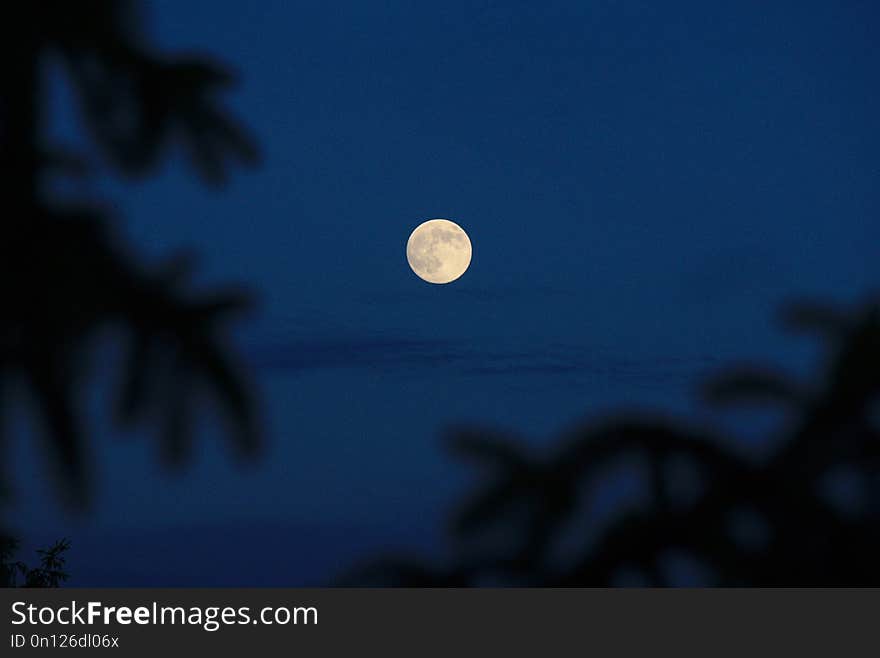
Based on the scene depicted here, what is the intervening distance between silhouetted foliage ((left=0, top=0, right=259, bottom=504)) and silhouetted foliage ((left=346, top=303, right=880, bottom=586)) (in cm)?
97

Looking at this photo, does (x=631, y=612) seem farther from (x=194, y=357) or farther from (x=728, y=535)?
(x=194, y=357)

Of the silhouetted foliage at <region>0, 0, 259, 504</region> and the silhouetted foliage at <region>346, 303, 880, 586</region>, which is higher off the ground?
the silhouetted foliage at <region>0, 0, 259, 504</region>

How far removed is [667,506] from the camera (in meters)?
2.96

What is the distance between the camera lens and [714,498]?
2959mm

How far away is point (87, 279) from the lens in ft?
9.34

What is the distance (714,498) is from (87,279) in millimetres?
2264

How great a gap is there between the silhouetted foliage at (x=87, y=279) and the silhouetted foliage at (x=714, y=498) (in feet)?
3.17

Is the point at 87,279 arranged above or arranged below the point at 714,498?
above

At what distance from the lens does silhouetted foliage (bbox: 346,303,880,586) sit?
9.48 ft

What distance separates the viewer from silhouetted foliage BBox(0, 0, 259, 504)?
2.85 meters

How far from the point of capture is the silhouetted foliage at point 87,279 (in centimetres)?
285

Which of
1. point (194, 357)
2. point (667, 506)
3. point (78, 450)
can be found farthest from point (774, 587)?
point (78, 450)

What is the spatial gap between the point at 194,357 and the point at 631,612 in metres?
1.95

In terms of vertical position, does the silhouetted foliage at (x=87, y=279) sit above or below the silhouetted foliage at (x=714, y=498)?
above
